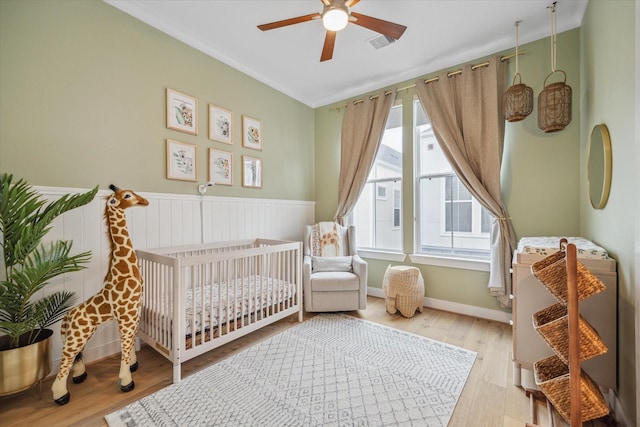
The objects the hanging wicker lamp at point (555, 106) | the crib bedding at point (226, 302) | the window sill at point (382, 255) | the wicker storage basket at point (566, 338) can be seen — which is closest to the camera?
the wicker storage basket at point (566, 338)

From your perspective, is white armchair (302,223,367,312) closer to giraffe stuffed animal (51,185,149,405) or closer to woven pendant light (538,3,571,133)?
giraffe stuffed animal (51,185,149,405)

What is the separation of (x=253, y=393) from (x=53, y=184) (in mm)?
1926

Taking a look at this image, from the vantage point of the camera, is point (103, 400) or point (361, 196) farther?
point (361, 196)

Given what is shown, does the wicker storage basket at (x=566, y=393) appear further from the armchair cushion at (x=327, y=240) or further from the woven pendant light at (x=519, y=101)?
the armchair cushion at (x=327, y=240)

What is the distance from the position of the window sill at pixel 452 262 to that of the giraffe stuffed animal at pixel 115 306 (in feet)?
8.95

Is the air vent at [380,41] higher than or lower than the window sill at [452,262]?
higher

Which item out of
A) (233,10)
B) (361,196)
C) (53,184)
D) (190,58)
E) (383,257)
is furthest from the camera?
(361,196)

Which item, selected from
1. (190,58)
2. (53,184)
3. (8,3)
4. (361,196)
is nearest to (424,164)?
(361,196)

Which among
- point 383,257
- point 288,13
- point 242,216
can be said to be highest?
point 288,13

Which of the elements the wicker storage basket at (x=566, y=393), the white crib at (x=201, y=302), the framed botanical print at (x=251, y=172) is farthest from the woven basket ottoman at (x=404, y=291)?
the framed botanical print at (x=251, y=172)

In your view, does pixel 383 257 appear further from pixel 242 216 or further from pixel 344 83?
pixel 344 83

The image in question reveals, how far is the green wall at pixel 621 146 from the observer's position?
126cm

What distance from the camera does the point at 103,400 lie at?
5.09 ft

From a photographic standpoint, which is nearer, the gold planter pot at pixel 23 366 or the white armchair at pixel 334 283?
the gold planter pot at pixel 23 366
